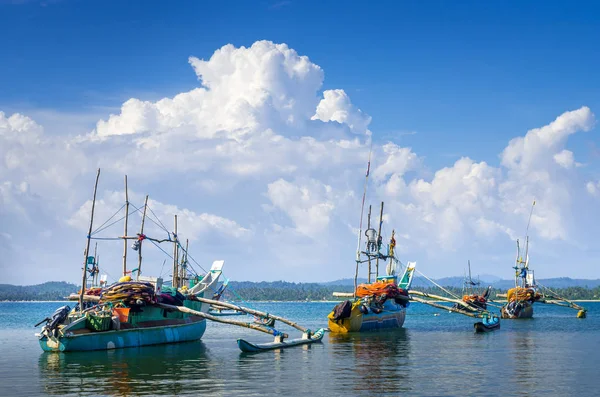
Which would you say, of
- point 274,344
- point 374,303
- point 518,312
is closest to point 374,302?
point 374,303

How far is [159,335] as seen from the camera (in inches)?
2475

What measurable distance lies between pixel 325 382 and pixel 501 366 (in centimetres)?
1469

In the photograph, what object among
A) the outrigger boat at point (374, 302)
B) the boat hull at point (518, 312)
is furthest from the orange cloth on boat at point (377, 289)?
the boat hull at point (518, 312)

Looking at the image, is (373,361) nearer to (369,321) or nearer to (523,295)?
(369,321)

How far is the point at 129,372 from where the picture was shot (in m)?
46.3

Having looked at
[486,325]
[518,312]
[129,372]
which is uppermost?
[518,312]

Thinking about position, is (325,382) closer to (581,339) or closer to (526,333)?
(581,339)

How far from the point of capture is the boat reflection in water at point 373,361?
40.8m

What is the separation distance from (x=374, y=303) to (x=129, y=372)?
4479cm

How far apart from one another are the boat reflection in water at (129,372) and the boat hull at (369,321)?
74.8 feet

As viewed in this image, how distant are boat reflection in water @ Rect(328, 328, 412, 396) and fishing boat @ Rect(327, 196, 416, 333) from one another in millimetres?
1593

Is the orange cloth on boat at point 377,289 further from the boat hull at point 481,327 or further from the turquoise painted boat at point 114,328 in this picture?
the turquoise painted boat at point 114,328

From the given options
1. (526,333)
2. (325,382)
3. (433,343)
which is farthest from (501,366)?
(526,333)

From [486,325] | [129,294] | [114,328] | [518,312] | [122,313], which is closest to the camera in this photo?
[114,328]
